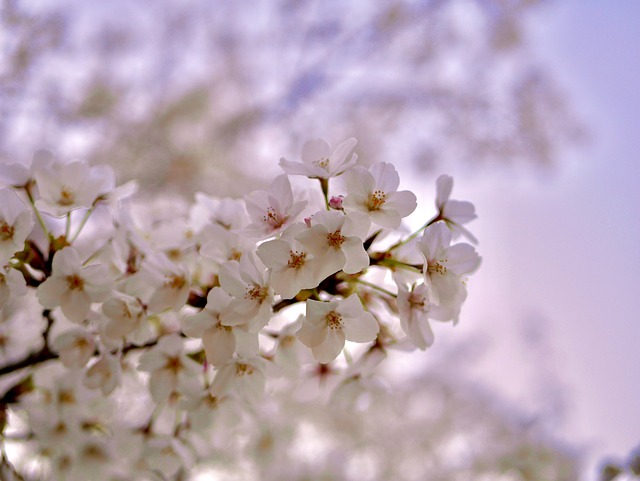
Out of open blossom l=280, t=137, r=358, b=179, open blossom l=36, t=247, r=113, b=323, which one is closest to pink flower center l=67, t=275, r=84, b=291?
open blossom l=36, t=247, r=113, b=323

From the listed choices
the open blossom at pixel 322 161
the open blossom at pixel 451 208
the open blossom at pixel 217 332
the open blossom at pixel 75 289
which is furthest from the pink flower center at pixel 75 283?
the open blossom at pixel 451 208

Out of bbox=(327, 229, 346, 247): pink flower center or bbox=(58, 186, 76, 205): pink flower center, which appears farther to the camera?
bbox=(58, 186, 76, 205): pink flower center

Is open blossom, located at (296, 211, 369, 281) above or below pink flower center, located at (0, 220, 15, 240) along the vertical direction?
above

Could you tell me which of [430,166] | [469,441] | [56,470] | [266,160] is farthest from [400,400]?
[56,470]

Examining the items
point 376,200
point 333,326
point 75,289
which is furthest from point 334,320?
point 75,289

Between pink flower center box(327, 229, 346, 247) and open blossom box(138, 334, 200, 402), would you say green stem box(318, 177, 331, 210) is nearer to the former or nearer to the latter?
pink flower center box(327, 229, 346, 247)

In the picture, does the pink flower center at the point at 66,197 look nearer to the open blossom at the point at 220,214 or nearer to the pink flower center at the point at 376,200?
the open blossom at the point at 220,214
